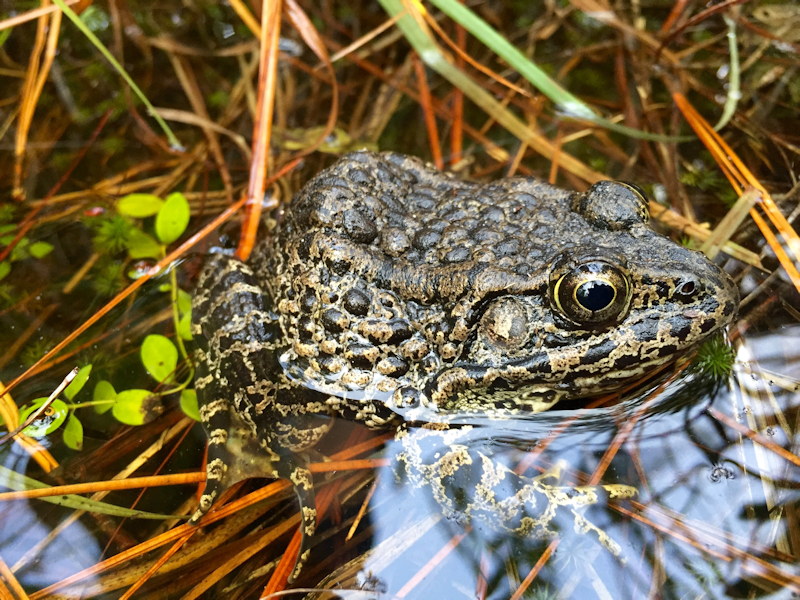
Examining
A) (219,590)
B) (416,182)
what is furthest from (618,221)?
(219,590)

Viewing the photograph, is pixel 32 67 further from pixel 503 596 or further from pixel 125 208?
pixel 503 596

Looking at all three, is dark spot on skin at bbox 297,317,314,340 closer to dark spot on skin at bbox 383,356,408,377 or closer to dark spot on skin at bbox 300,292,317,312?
dark spot on skin at bbox 300,292,317,312

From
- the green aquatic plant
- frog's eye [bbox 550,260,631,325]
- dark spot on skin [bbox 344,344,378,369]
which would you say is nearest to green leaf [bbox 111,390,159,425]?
dark spot on skin [bbox 344,344,378,369]

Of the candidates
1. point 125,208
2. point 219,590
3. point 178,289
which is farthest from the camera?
point 125,208

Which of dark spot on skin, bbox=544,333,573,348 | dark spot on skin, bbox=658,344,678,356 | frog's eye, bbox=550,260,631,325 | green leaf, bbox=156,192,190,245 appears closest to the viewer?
frog's eye, bbox=550,260,631,325

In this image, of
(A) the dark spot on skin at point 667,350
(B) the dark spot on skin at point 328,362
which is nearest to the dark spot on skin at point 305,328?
(B) the dark spot on skin at point 328,362

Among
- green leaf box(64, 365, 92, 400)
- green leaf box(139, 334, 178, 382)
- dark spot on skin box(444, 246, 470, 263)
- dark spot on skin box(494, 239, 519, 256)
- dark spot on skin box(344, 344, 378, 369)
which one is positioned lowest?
green leaf box(64, 365, 92, 400)

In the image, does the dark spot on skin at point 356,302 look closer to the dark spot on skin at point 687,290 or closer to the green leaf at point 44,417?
the dark spot on skin at point 687,290
